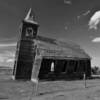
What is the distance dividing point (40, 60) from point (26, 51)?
16.5 ft

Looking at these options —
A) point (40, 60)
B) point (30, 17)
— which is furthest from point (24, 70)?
point (30, 17)

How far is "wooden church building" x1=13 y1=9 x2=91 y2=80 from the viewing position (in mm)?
22264

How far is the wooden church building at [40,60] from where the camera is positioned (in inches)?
877

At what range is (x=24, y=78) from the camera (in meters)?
24.1

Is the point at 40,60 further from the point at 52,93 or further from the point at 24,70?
the point at 52,93

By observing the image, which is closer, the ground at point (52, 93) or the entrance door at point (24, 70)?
the ground at point (52, 93)

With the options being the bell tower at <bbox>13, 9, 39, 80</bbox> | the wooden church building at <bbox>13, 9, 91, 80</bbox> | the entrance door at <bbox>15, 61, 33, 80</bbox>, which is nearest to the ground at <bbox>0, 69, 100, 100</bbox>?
the wooden church building at <bbox>13, 9, 91, 80</bbox>

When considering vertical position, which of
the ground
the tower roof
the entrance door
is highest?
the tower roof

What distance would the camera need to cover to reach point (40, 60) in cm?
2191

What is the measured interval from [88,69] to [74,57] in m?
5.85

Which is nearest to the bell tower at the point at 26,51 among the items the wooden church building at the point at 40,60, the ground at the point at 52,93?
the wooden church building at the point at 40,60

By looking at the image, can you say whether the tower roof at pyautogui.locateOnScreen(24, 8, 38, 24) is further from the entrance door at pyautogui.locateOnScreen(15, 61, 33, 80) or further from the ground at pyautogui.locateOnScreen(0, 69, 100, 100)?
the ground at pyautogui.locateOnScreen(0, 69, 100, 100)

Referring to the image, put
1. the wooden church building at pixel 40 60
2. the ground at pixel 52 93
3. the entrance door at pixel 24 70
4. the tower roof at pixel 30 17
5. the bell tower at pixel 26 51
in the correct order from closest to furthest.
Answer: the ground at pixel 52 93
the wooden church building at pixel 40 60
the entrance door at pixel 24 70
the bell tower at pixel 26 51
the tower roof at pixel 30 17

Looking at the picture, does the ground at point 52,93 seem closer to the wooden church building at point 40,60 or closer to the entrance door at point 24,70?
the wooden church building at point 40,60
